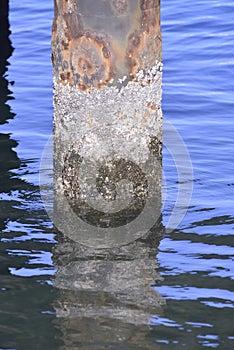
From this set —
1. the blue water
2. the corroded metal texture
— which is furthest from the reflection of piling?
the blue water

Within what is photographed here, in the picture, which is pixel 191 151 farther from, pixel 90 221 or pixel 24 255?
pixel 24 255

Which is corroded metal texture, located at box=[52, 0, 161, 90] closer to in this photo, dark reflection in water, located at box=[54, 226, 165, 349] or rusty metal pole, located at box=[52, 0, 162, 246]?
rusty metal pole, located at box=[52, 0, 162, 246]

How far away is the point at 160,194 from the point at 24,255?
1.19 m

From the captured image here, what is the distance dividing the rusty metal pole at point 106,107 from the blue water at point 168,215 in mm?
346

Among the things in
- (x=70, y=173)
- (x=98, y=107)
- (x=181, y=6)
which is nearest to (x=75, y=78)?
(x=98, y=107)

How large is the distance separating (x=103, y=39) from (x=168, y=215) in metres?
1.40

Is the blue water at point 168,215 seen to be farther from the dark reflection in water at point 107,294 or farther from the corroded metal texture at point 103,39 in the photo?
the corroded metal texture at point 103,39

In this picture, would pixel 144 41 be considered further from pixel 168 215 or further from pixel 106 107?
pixel 168 215

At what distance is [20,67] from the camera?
1186 centimetres

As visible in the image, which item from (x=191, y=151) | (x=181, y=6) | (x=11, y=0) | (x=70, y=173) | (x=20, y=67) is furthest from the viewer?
(x=11, y=0)

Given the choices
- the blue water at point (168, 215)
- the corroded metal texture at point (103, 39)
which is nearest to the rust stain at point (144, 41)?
the corroded metal texture at point (103, 39)

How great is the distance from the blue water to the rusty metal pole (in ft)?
1.14

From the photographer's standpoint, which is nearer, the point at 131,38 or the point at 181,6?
the point at 131,38

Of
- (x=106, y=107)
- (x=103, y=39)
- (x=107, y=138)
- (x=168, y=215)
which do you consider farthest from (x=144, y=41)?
(x=168, y=215)
